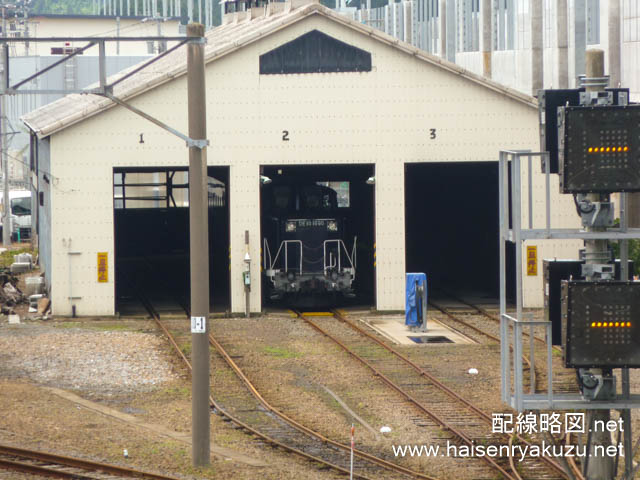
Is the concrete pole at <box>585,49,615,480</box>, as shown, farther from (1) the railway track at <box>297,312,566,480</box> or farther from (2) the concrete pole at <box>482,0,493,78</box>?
(2) the concrete pole at <box>482,0,493,78</box>

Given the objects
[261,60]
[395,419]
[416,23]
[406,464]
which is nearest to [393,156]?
[261,60]

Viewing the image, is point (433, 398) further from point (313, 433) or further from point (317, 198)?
point (317, 198)

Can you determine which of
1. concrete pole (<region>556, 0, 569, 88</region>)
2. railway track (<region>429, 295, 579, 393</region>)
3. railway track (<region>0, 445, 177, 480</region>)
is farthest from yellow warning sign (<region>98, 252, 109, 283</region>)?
concrete pole (<region>556, 0, 569, 88</region>)

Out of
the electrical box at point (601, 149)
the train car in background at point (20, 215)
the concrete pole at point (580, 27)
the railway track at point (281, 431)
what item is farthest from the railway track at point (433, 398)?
the train car in background at point (20, 215)

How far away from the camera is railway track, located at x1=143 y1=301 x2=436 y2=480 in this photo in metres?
12.9

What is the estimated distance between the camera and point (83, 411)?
16.3 m

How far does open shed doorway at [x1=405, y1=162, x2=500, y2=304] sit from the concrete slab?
4.79 metres

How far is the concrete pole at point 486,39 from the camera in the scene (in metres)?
41.9

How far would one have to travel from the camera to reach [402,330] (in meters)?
24.9

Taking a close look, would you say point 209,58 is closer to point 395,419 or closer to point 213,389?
point 213,389

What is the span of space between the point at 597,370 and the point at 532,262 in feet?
59.0

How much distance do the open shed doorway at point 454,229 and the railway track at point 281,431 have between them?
45.9ft

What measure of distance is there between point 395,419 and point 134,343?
8669 millimetres

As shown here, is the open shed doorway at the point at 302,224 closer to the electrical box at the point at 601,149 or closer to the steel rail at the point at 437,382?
the steel rail at the point at 437,382
